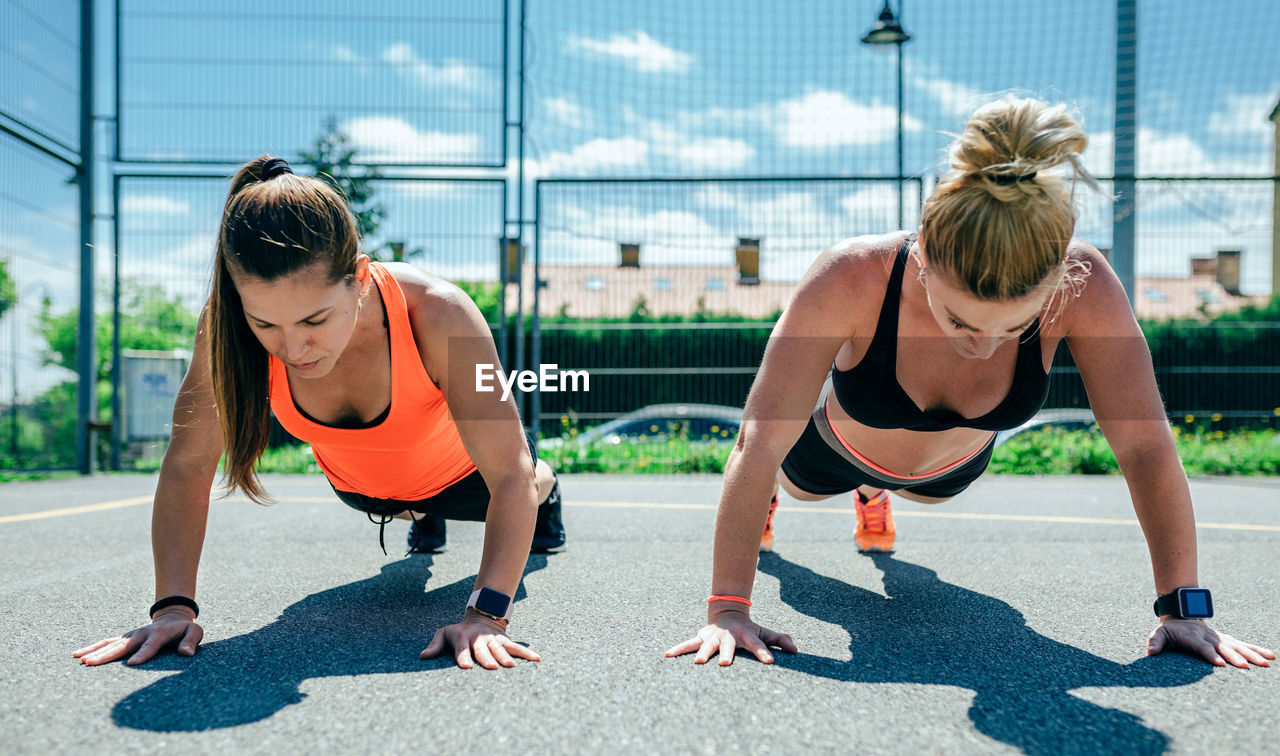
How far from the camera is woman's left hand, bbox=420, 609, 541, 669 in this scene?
4.98 ft

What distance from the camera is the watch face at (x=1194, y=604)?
5.39ft

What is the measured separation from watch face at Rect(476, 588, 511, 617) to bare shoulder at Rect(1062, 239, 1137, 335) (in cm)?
134

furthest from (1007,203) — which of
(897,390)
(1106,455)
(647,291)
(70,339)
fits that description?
(70,339)

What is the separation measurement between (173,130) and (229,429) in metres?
5.91

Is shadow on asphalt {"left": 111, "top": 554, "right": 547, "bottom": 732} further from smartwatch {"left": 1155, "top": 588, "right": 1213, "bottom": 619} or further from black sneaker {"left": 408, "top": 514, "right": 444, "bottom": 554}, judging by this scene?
smartwatch {"left": 1155, "top": 588, "right": 1213, "bottom": 619}

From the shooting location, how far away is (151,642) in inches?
62.1

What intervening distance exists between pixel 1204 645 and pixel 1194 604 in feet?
0.28

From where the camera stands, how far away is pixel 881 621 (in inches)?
76.6

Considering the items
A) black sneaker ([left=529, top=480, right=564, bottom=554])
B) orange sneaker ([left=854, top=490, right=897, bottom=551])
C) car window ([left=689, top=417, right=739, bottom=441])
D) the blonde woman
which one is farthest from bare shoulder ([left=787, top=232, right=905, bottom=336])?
car window ([left=689, top=417, right=739, bottom=441])

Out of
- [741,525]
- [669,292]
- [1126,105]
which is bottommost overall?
[741,525]

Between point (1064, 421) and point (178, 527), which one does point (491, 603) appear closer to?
point (178, 527)

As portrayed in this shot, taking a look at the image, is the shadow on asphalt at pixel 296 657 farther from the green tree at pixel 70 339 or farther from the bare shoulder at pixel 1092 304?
the green tree at pixel 70 339

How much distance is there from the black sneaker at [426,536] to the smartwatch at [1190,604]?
2167mm

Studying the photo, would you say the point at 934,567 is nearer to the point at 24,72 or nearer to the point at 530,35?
the point at 530,35
